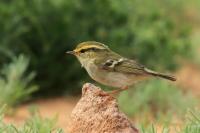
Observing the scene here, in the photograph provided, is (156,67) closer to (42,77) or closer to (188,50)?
(188,50)

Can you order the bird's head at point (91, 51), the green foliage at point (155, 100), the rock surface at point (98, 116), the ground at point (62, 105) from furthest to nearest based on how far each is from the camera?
1. the green foliage at point (155, 100)
2. the ground at point (62, 105)
3. the bird's head at point (91, 51)
4. the rock surface at point (98, 116)

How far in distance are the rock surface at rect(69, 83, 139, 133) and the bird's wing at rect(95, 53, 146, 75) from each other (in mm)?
431

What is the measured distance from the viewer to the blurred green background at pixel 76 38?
1275 centimetres

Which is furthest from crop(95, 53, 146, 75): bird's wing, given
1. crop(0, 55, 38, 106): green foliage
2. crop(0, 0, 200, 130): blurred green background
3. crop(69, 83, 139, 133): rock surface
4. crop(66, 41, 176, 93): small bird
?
crop(0, 0, 200, 130): blurred green background

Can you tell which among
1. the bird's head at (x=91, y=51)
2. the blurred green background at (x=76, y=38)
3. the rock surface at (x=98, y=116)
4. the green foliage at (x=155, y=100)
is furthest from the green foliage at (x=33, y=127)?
the blurred green background at (x=76, y=38)

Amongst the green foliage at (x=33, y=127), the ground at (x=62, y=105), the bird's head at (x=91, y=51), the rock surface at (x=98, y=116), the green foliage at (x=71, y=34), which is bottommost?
the ground at (x=62, y=105)

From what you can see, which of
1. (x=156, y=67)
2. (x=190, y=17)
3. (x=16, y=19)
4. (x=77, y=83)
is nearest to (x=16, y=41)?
(x=16, y=19)

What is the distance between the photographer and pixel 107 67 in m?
7.23

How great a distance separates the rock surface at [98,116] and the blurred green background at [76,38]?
200 inches

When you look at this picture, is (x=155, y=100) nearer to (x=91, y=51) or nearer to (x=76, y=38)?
(x=76, y=38)

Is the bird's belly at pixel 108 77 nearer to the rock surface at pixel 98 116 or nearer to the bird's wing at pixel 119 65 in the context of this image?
the bird's wing at pixel 119 65

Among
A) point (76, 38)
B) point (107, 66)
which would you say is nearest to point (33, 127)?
point (107, 66)

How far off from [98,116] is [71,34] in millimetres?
6705

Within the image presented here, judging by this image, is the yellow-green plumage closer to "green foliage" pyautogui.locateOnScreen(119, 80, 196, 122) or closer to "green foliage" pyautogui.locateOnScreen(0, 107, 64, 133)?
"green foliage" pyautogui.locateOnScreen(0, 107, 64, 133)
